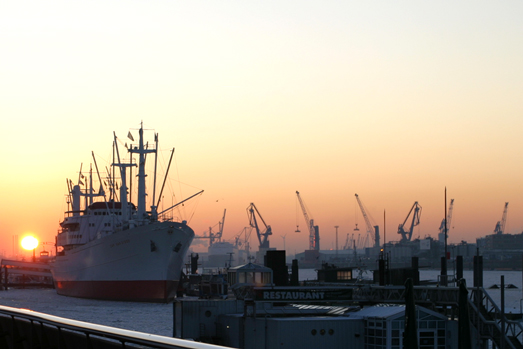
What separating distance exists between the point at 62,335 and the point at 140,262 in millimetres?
78586

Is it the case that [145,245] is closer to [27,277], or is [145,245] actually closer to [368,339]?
[368,339]

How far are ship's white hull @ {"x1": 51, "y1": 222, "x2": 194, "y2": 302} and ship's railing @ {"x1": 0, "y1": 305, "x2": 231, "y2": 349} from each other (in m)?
75.9

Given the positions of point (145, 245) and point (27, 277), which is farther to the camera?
point (27, 277)

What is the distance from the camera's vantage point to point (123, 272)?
8712cm

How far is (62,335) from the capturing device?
341 inches

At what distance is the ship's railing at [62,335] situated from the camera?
580cm

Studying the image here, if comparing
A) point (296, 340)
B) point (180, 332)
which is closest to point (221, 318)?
point (180, 332)

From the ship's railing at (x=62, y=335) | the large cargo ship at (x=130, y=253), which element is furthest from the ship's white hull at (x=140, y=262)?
the ship's railing at (x=62, y=335)

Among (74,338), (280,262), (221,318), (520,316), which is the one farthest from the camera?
(280,262)

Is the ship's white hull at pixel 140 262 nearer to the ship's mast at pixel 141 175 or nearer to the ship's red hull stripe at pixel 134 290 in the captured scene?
the ship's red hull stripe at pixel 134 290

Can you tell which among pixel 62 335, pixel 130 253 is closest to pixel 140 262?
pixel 130 253

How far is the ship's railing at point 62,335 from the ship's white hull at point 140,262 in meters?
75.9

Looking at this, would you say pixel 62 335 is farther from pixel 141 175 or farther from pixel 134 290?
pixel 141 175

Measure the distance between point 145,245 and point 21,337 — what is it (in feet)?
253
